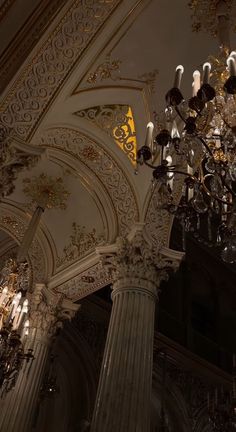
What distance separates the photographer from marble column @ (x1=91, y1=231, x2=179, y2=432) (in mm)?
5199

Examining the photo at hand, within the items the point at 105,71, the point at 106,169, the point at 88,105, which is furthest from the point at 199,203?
the point at 106,169

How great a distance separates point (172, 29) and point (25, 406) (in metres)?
6.50

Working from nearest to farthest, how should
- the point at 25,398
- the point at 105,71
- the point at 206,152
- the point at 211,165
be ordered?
the point at 211,165
the point at 206,152
the point at 105,71
the point at 25,398

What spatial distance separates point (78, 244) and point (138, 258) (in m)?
2.11

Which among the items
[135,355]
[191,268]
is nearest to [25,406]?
[135,355]

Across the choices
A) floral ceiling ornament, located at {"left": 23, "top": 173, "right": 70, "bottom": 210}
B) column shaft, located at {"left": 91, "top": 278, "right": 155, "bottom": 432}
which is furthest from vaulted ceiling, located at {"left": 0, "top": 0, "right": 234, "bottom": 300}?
column shaft, located at {"left": 91, "top": 278, "right": 155, "bottom": 432}

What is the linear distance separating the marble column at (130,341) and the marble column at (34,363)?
213 centimetres

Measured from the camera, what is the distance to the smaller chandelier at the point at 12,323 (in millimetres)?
6203

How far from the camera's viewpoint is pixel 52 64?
5.71 meters

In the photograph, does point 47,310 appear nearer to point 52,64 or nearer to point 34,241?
point 34,241

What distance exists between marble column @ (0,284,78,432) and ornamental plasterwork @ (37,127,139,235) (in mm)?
2287

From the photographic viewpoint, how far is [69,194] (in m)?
8.41

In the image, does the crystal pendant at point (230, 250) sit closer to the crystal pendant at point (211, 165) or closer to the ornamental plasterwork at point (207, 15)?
the crystal pendant at point (211, 165)

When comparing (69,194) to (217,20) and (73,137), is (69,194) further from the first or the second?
(217,20)
